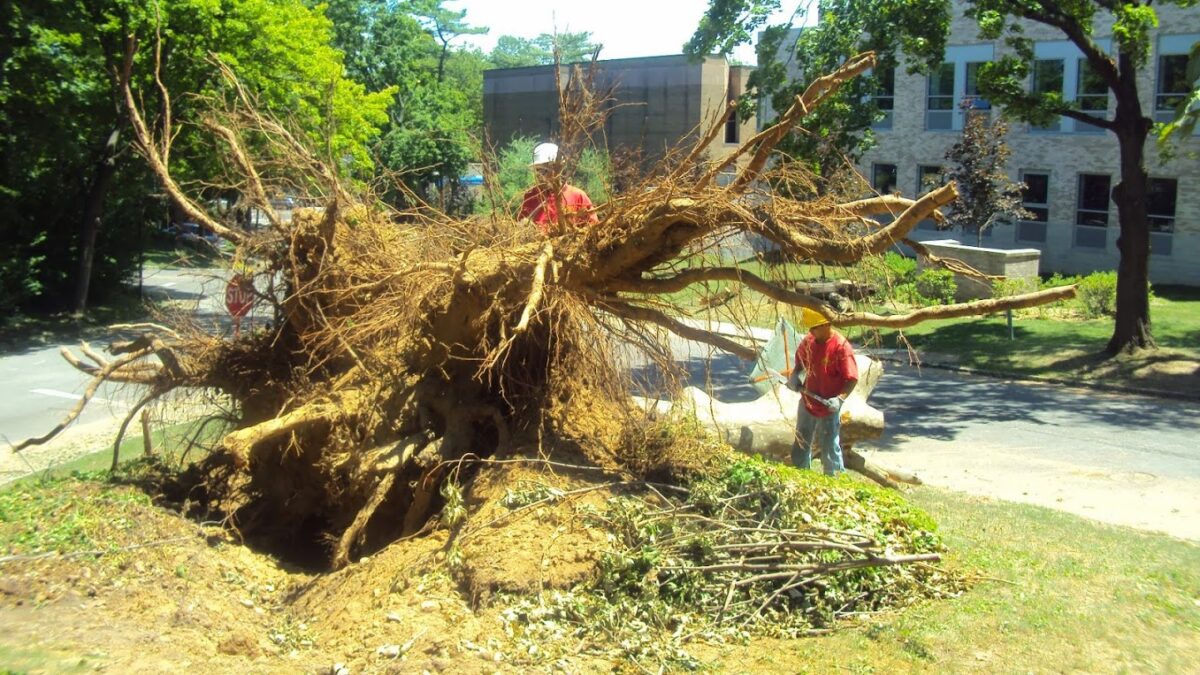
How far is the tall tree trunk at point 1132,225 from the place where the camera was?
→ 16969mm

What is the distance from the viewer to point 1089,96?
28516 mm

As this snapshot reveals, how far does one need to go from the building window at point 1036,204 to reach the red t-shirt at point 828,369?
82.7ft

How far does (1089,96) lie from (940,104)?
5376 millimetres

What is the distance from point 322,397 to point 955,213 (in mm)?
19890

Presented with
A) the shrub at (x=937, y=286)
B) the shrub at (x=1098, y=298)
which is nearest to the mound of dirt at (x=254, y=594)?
the shrub at (x=937, y=286)

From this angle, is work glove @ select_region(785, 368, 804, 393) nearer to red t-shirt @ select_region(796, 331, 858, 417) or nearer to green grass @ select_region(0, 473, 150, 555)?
red t-shirt @ select_region(796, 331, 858, 417)

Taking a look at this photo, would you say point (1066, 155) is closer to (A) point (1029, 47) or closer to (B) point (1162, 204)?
(B) point (1162, 204)

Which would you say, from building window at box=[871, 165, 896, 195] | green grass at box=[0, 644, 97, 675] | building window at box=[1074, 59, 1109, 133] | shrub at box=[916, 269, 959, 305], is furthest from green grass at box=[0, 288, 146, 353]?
building window at box=[1074, 59, 1109, 133]

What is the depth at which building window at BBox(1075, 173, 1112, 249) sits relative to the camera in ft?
98.8

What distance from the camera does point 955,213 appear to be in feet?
79.5

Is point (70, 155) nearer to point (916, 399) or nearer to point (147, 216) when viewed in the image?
point (147, 216)

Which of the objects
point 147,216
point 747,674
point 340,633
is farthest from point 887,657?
point 147,216

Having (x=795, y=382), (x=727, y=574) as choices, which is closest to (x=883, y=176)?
(x=795, y=382)

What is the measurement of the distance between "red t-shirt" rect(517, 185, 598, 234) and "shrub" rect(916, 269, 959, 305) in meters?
Answer: 15.8
